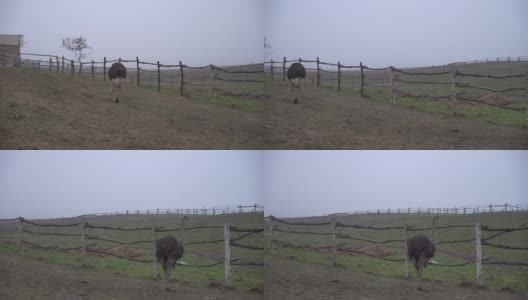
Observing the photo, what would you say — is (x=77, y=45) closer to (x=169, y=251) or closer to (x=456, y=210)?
(x=169, y=251)

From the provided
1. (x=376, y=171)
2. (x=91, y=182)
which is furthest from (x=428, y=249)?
(x=91, y=182)

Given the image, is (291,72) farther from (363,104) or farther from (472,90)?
(472,90)

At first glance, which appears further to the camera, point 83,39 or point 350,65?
point 350,65

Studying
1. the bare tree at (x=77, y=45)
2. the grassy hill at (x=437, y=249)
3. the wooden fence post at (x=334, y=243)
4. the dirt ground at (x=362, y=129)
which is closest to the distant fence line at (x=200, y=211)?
the grassy hill at (x=437, y=249)

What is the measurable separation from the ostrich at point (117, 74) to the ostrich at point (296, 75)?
71.4 inches

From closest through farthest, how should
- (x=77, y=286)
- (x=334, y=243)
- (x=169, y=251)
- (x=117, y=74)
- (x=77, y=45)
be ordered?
(x=77, y=286)
(x=77, y=45)
(x=117, y=74)
(x=169, y=251)
(x=334, y=243)

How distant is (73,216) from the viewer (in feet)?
21.5

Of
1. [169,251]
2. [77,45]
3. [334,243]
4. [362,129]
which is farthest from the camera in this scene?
[334,243]

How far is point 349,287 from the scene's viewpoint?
6715mm

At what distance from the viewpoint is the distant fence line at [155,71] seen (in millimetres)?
6422

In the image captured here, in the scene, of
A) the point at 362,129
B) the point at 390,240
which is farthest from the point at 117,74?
the point at 390,240

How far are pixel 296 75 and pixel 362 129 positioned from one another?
37.7 inches

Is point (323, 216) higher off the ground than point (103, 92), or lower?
lower

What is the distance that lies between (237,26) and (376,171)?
2.23 m
